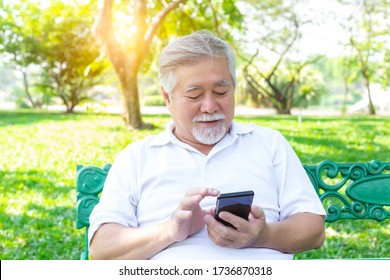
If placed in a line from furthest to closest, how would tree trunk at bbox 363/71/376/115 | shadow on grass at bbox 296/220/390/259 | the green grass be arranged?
tree trunk at bbox 363/71/376/115
the green grass
shadow on grass at bbox 296/220/390/259

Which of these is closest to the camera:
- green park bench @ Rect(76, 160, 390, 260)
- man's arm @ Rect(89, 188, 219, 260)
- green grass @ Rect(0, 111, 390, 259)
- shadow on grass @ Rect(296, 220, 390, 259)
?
man's arm @ Rect(89, 188, 219, 260)

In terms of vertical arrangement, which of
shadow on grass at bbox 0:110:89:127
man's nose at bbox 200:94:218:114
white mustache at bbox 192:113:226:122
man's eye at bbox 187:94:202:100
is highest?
man's eye at bbox 187:94:202:100

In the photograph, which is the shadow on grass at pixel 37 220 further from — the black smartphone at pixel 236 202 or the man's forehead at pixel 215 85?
the black smartphone at pixel 236 202

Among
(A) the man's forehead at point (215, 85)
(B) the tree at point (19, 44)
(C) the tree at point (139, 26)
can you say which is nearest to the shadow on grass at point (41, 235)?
(A) the man's forehead at point (215, 85)

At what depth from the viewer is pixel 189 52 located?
1.89 metres

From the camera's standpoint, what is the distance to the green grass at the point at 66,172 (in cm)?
385

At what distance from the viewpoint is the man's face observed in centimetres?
191

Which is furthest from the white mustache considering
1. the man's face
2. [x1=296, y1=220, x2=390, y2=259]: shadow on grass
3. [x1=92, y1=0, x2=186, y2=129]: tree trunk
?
[x1=92, y1=0, x2=186, y2=129]: tree trunk

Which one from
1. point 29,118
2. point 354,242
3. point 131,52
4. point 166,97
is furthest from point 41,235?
point 29,118

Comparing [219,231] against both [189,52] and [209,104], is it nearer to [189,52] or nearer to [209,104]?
[209,104]

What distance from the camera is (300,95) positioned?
2561 centimetres

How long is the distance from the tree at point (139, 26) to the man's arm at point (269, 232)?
8004 mm

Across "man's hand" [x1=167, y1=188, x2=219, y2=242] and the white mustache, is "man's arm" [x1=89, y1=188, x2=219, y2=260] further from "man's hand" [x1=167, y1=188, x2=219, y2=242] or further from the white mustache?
the white mustache

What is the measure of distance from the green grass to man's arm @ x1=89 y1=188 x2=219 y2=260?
186cm
